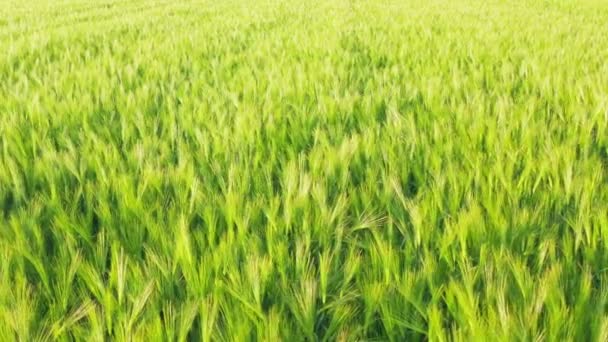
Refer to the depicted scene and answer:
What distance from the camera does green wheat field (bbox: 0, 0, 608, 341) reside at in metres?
0.67

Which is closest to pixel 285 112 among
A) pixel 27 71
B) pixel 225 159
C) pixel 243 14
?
pixel 225 159

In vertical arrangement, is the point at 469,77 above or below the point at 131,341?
below

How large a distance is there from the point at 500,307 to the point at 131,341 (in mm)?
405

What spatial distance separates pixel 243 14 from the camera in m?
6.74

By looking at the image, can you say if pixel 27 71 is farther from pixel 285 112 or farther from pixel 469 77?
pixel 469 77

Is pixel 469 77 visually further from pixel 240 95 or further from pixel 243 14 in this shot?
pixel 243 14

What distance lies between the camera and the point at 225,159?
126cm

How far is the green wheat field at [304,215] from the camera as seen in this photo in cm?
67

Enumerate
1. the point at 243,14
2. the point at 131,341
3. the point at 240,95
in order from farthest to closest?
1. the point at 243,14
2. the point at 240,95
3. the point at 131,341

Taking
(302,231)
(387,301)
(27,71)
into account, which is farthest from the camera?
(27,71)

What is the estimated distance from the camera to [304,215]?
35.9 inches

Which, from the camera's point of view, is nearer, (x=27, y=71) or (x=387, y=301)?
(x=387, y=301)

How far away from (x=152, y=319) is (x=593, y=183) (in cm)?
83

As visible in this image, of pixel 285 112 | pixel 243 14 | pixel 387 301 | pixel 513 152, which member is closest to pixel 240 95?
pixel 285 112
